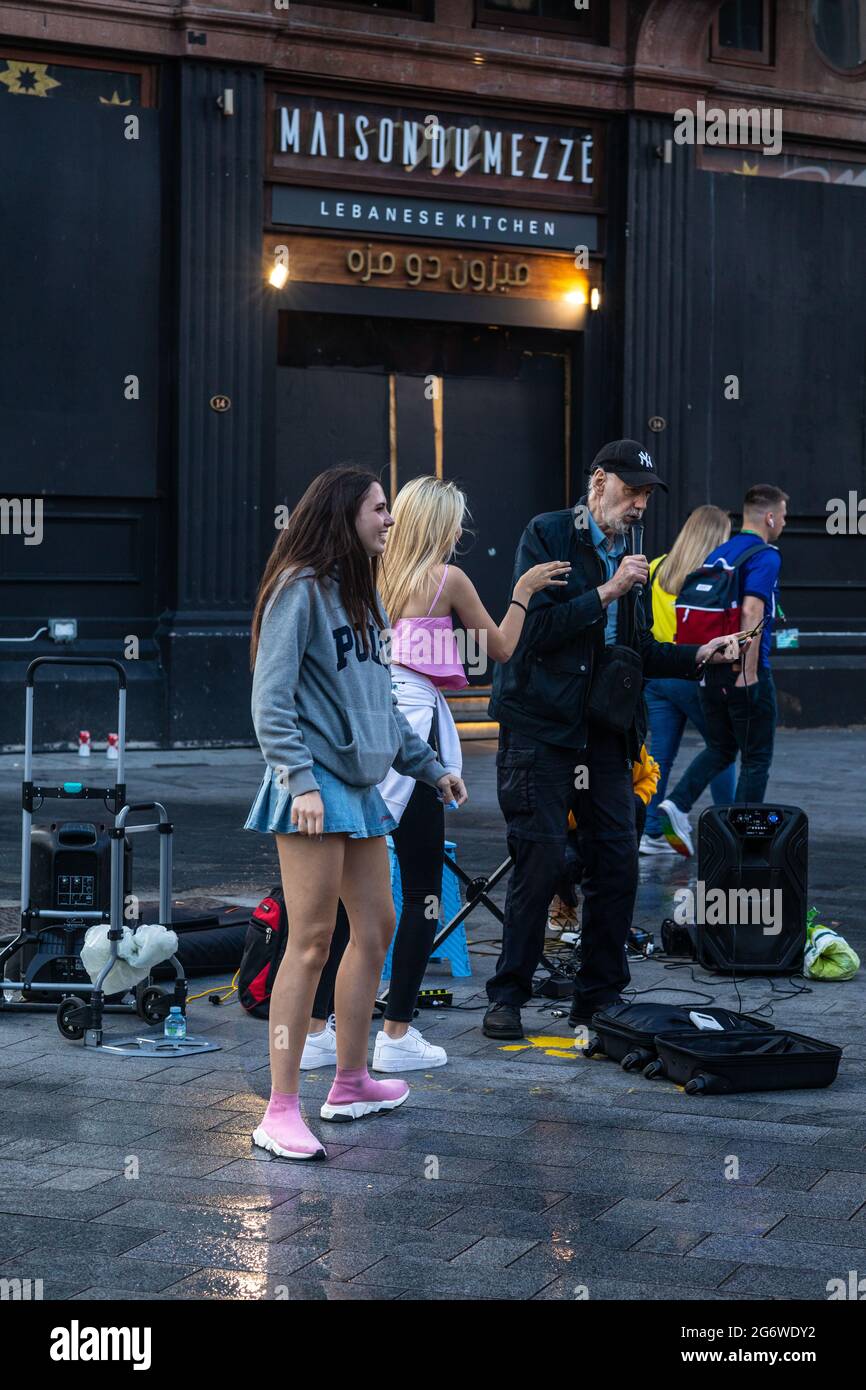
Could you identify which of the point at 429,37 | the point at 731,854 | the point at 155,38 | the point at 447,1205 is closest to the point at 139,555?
the point at 155,38

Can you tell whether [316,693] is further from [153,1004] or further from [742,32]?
[742,32]

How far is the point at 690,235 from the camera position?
16906mm

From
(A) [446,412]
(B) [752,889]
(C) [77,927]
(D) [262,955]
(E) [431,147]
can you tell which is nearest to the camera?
(D) [262,955]

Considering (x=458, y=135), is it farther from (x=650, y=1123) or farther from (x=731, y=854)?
(x=650, y=1123)

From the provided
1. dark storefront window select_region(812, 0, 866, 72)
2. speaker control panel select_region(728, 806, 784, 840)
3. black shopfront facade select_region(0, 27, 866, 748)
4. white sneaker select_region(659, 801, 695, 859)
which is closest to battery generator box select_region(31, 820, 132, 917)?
speaker control panel select_region(728, 806, 784, 840)

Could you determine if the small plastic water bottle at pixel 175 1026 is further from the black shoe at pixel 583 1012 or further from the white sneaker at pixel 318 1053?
the black shoe at pixel 583 1012

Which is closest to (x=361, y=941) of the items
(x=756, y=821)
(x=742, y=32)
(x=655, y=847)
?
(x=756, y=821)

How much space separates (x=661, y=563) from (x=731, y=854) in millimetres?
3446

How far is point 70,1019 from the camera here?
626 centimetres

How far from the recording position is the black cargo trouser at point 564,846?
20.6 feet

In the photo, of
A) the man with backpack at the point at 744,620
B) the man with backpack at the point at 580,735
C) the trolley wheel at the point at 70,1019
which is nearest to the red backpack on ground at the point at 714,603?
the man with backpack at the point at 744,620

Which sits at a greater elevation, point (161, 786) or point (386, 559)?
point (386, 559)

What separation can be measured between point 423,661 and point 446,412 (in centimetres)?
1072

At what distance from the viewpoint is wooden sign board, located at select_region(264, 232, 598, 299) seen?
15.5 meters
